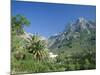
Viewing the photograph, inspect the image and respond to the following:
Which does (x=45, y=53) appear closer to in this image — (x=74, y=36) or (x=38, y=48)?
(x=38, y=48)

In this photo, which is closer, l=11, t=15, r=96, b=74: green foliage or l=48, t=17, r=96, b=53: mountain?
l=11, t=15, r=96, b=74: green foliage

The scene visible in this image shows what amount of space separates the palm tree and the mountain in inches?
2.8

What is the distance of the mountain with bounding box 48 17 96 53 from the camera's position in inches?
84.0

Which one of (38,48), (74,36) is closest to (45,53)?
(38,48)

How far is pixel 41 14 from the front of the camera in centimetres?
209

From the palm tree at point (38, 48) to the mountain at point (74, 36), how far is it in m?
0.07

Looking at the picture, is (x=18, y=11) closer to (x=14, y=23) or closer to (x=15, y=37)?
(x=14, y=23)

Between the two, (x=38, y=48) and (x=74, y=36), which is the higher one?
(x=74, y=36)

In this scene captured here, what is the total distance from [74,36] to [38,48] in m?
0.43

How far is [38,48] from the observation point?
2.07m

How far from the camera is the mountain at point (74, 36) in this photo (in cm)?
213
